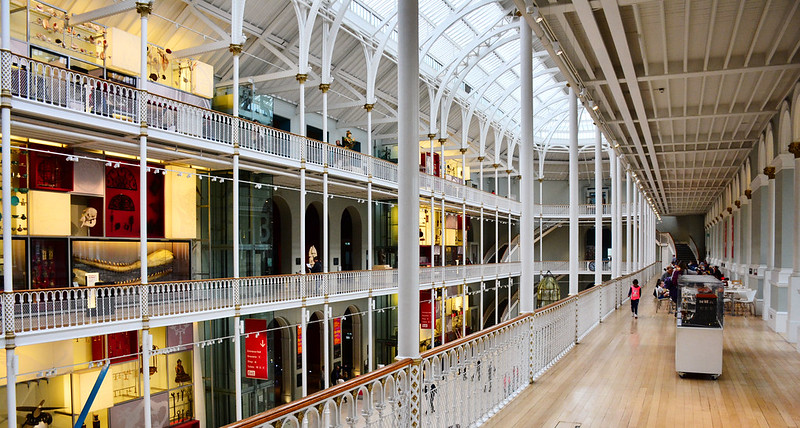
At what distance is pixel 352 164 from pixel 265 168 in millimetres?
3881

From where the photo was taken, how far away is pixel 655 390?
8.52 m

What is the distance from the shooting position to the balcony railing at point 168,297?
11.6 metres

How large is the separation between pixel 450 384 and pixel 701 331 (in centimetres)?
522

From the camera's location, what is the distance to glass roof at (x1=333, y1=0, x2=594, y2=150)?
22336mm

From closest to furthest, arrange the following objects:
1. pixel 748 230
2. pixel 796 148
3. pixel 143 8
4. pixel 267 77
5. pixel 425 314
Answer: pixel 796 148, pixel 143 8, pixel 267 77, pixel 748 230, pixel 425 314

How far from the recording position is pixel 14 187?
13.5 meters

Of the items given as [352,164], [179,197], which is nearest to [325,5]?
[352,164]

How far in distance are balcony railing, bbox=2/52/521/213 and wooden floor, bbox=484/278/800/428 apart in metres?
10.1

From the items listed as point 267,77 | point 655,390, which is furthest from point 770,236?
point 267,77

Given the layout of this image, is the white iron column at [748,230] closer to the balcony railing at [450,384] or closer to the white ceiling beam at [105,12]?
the balcony railing at [450,384]

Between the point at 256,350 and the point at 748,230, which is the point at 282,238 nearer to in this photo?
the point at 256,350

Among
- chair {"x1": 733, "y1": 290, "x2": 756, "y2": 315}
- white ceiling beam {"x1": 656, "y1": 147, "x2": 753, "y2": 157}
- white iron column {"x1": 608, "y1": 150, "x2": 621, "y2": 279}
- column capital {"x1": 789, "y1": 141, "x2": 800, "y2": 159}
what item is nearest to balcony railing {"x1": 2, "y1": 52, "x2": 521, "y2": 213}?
white iron column {"x1": 608, "y1": 150, "x2": 621, "y2": 279}

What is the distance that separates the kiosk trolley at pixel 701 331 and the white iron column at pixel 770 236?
6655mm

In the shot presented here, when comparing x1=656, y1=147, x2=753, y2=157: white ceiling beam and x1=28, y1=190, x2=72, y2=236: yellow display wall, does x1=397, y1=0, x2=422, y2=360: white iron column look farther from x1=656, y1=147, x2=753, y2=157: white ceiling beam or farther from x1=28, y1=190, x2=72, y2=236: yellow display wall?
x1=656, y1=147, x2=753, y2=157: white ceiling beam
